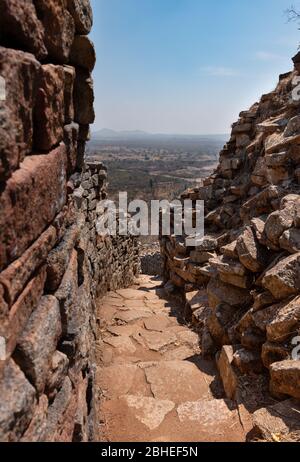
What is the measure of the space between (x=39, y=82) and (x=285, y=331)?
313 centimetres

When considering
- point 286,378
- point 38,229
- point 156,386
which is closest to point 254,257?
point 286,378

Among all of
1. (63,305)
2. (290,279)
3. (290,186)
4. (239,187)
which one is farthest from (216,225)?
(63,305)

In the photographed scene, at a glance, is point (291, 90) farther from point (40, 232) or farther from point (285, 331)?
point (40, 232)

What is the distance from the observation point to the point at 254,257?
181 inches

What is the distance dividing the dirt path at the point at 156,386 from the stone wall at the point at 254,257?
31cm

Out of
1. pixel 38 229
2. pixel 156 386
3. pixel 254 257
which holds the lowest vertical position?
pixel 156 386

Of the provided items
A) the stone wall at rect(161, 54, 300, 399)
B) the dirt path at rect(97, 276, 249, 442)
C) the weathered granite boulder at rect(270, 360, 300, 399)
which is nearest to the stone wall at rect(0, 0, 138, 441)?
the dirt path at rect(97, 276, 249, 442)

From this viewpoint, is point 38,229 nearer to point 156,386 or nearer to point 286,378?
point 286,378

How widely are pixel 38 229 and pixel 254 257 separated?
3268 millimetres

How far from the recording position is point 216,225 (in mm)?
7691

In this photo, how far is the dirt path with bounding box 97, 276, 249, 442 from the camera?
3500 mm

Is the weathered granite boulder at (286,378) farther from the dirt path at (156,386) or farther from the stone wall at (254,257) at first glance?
the dirt path at (156,386)

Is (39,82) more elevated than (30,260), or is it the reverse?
(39,82)

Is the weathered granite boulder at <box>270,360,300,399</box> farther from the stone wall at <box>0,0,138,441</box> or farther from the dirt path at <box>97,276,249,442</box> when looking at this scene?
the stone wall at <box>0,0,138,441</box>
